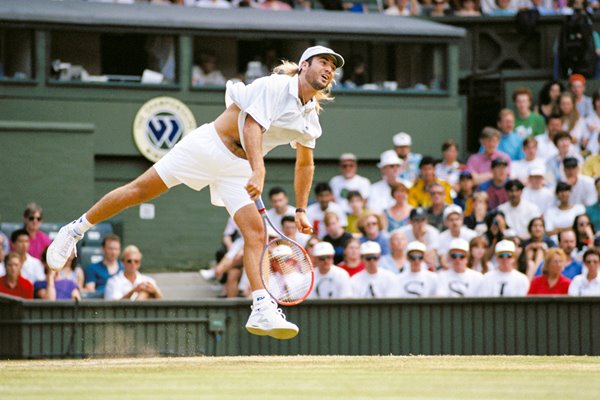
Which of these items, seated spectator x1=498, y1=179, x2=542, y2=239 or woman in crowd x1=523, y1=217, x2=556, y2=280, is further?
seated spectator x1=498, y1=179, x2=542, y2=239

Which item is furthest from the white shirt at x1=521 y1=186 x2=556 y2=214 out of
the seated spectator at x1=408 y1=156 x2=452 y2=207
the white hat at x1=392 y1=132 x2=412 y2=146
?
the white hat at x1=392 y1=132 x2=412 y2=146

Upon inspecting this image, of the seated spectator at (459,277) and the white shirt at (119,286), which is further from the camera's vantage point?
the white shirt at (119,286)

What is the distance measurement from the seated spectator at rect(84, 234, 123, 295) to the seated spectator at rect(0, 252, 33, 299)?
743 mm

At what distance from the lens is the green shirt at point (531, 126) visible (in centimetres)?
1731

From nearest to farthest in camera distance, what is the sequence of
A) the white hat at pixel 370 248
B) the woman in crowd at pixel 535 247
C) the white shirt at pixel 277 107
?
the white shirt at pixel 277 107, the white hat at pixel 370 248, the woman in crowd at pixel 535 247

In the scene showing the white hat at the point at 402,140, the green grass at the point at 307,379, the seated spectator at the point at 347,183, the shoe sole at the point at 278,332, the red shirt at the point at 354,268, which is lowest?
the green grass at the point at 307,379

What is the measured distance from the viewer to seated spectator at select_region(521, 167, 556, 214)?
16.0 meters

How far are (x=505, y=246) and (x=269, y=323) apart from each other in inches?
207

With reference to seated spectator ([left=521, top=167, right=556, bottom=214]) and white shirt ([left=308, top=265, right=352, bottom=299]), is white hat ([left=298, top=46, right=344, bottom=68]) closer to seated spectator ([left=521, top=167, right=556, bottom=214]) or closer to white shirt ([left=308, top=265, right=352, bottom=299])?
white shirt ([left=308, top=265, right=352, bottom=299])

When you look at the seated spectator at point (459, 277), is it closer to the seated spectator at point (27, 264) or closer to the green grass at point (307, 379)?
the green grass at point (307, 379)

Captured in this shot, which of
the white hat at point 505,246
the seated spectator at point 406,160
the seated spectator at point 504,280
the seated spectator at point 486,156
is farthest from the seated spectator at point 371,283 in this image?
the seated spectator at point 406,160

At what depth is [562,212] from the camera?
1566 centimetres

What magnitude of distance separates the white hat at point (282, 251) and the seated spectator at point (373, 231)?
5.14 meters

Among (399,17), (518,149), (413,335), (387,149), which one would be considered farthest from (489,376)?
(399,17)
